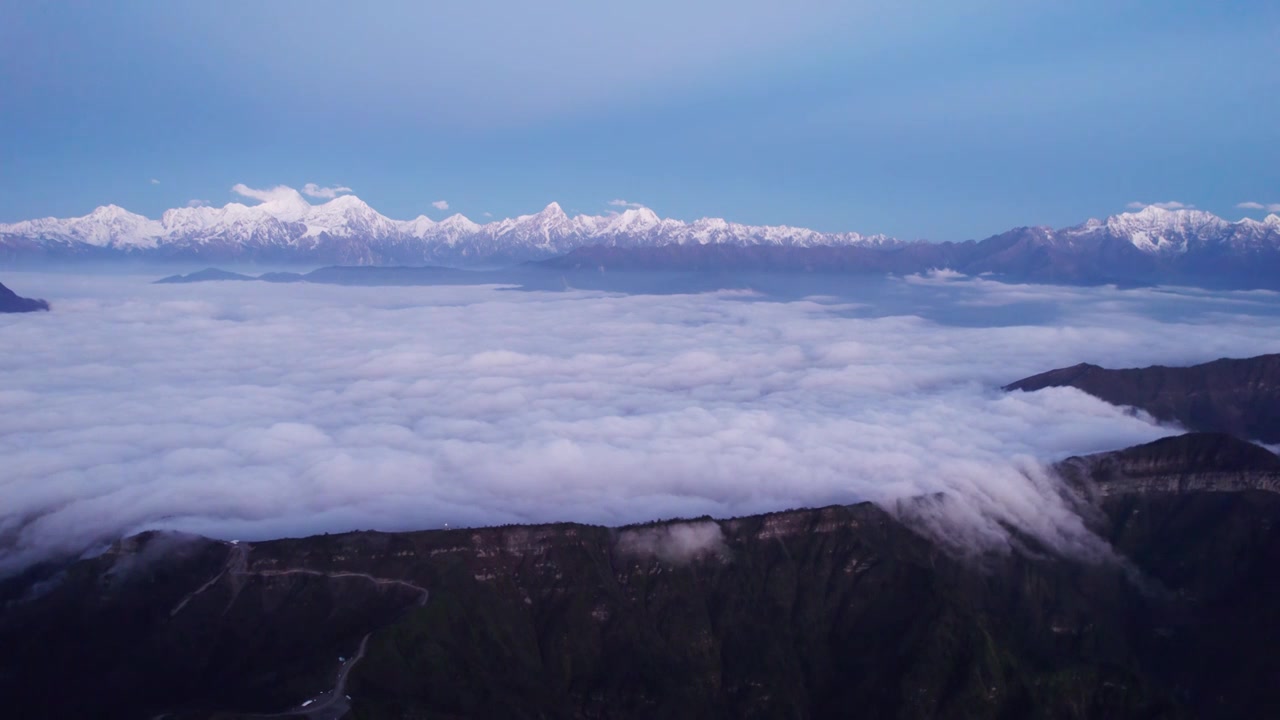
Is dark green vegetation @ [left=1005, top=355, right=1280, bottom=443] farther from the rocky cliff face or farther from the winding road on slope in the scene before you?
the winding road on slope

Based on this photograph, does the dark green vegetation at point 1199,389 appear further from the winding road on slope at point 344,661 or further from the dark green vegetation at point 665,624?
the winding road on slope at point 344,661

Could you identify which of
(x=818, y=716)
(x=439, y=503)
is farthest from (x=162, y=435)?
(x=818, y=716)

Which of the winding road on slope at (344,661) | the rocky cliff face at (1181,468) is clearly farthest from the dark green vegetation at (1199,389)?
the winding road on slope at (344,661)

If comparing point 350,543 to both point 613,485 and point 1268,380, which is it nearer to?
point 613,485

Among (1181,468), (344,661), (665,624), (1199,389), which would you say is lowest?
(665,624)

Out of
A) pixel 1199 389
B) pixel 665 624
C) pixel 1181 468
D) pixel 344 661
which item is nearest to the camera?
pixel 344 661

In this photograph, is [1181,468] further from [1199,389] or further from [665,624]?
[665,624]

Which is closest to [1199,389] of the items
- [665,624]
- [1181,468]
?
[1181,468]
